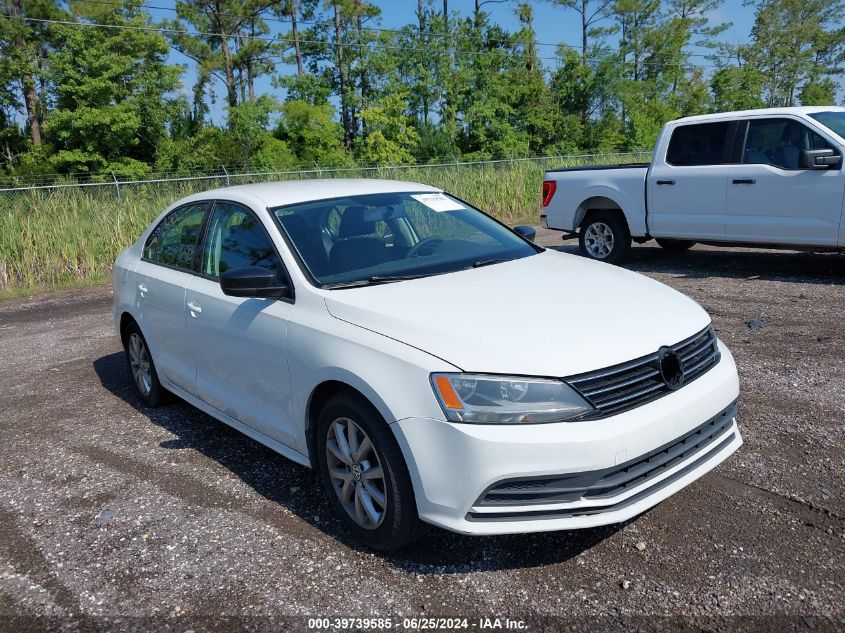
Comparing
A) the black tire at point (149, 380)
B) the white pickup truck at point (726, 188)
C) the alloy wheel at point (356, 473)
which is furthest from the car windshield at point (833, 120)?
the black tire at point (149, 380)

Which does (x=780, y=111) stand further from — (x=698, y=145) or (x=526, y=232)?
(x=526, y=232)

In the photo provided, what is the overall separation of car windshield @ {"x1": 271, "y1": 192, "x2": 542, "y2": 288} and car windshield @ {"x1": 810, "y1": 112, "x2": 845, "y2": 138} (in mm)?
5547

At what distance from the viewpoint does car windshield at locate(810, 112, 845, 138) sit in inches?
316

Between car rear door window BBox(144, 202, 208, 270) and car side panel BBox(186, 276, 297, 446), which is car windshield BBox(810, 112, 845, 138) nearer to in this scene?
car rear door window BBox(144, 202, 208, 270)

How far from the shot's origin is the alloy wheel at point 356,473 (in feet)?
10.1

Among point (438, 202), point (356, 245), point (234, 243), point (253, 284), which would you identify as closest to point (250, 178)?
point (438, 202)

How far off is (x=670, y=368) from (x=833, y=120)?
22.2 ft

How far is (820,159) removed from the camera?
785 cm

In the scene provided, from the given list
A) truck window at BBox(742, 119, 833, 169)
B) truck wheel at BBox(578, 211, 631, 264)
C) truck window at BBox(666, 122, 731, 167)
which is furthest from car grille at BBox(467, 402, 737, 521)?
truck wheel at BBox(578, 211, 631, 264)

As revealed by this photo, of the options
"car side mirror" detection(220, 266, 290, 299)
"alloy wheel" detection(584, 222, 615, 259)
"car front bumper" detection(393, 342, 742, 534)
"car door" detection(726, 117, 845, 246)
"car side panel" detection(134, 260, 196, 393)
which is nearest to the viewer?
"car front bumper" detection(393, 342, 742, 534)

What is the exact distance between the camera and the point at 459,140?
38.8m

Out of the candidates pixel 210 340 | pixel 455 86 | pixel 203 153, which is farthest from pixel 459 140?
pixel 210 340

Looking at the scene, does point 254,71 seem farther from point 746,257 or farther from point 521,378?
point 521,378

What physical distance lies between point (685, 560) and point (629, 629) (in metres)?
0.55
